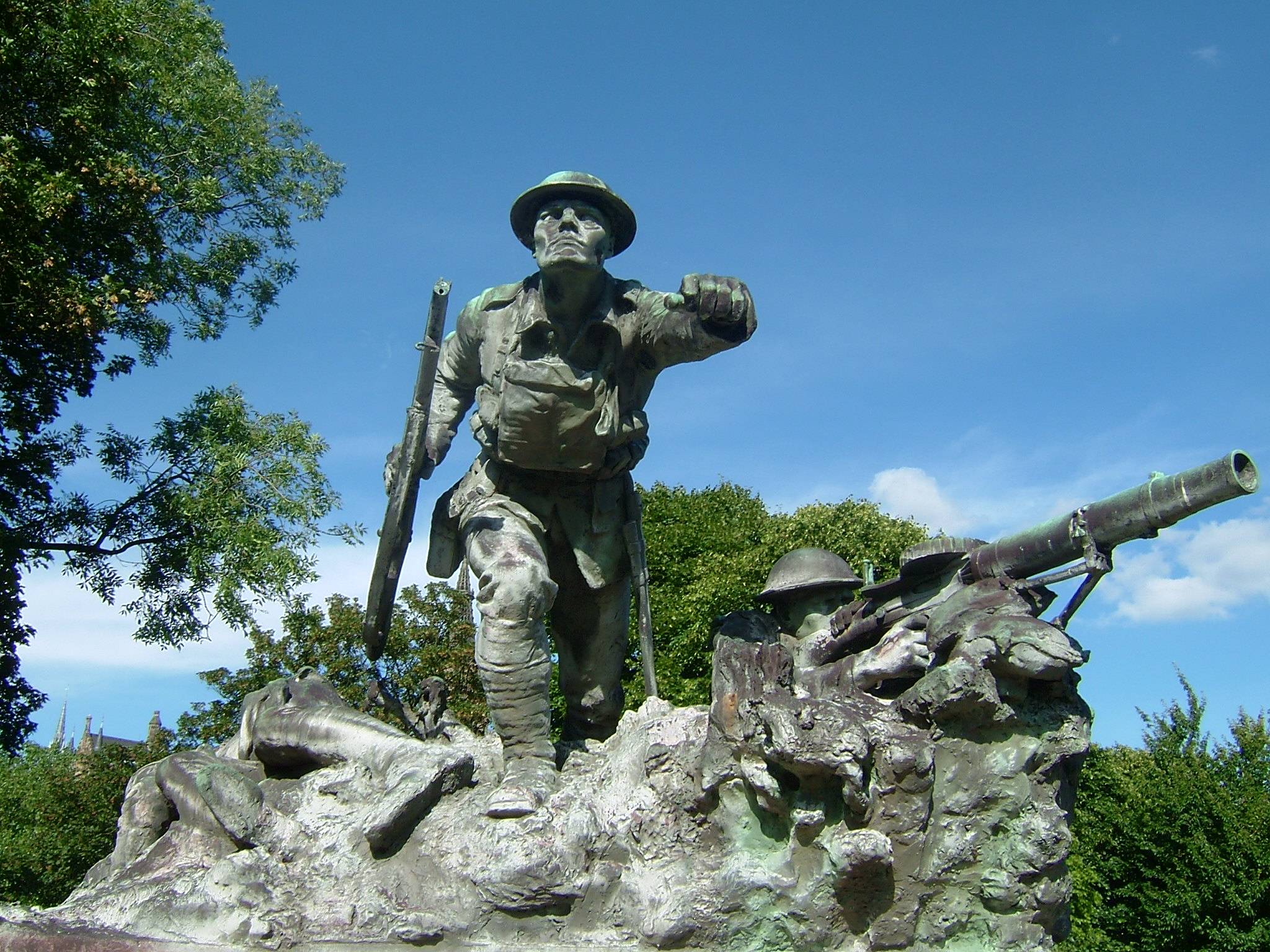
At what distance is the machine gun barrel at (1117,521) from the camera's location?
4.65m

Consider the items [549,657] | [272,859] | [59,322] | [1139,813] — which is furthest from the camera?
[1139,813]

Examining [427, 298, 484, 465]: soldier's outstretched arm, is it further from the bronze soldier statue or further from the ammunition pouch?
the ammunition pouch

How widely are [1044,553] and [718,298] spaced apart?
181cm

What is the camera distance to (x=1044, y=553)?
202 inches

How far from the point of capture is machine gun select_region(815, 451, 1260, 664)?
4.70 m

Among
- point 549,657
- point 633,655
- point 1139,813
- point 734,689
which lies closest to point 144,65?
point 633,655

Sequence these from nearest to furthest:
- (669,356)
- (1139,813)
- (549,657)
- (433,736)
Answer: (549,657) → (669,356) → (433,736) → (1139,813)

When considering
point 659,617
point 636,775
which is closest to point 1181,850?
point 659,617

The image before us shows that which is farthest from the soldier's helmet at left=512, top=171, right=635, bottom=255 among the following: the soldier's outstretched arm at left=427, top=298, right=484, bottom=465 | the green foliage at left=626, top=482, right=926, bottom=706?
the green foliage at left=626, top=482, right=926, bottom=706

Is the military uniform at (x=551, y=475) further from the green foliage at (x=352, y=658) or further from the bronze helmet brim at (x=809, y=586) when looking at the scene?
the green foliage at (x=352, y=658)

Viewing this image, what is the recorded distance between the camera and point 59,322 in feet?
38.7

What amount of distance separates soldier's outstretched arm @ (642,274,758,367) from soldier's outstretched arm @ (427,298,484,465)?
1.08 metres

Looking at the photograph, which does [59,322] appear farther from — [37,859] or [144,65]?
[37,859]

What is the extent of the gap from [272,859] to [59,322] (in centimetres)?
866
